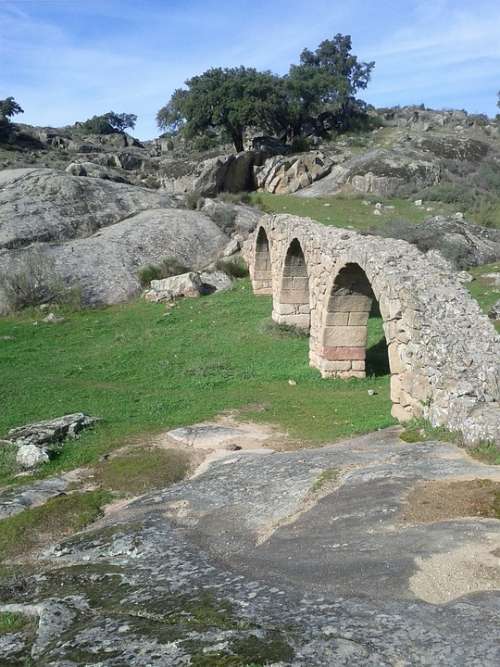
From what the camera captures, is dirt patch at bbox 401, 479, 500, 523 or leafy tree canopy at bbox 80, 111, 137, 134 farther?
leafy tree canopy at bbox 80, 111, 137, 134

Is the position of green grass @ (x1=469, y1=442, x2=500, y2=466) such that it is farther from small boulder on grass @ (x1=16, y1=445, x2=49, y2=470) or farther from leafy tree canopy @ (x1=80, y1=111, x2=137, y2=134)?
leafy tree canopy @ (x1=80, y1=111, x2=137, y2=134)

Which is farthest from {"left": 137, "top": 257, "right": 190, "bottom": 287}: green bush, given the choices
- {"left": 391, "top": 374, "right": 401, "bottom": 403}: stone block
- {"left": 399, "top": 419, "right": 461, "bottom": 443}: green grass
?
{"left": 399, "top": 419, "right": 461, "bottom": 443}: green grass

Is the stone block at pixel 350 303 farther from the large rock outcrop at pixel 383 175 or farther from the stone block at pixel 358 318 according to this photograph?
the large rock outcrop at pixel 383 175

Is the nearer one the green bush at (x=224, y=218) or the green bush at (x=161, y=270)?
the green bush at (x=161, y=270)

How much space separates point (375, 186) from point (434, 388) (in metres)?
30.6

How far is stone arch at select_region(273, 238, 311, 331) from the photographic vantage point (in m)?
19.7

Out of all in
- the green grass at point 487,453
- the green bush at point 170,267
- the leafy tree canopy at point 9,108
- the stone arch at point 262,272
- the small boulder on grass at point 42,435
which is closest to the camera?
the green grass at point 487,453

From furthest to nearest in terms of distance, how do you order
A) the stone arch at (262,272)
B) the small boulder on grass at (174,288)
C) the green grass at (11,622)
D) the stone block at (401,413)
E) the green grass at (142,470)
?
the stone arch at (262,272) < the small boulder on grass at (174,288) < the stone block at (401,413) < the green grass at (142,470) < the green grass at (11,622)

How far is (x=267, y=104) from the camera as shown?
49.5 metres

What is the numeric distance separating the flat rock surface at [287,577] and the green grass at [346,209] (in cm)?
2271

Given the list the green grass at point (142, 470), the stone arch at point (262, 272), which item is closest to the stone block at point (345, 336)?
the green grass at point (142, 470)

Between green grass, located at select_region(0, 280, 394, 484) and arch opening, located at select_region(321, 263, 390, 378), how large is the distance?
0.35m

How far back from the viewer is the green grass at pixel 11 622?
5.46 metres

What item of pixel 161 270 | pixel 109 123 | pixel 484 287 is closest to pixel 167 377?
pixel 161 270
